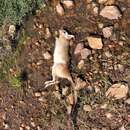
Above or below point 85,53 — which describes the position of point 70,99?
below

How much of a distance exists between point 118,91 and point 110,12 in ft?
2.38

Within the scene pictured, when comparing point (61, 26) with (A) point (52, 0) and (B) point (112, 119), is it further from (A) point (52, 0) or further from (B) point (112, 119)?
(B) point (112, 119)

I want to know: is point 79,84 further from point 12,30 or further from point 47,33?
point 12,30

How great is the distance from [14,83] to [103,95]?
785 mm

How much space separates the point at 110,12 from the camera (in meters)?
4.65

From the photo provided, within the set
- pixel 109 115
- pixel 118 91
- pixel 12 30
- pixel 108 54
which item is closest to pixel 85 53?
pixel 108 54

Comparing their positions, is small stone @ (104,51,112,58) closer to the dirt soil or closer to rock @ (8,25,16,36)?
the dirt soil

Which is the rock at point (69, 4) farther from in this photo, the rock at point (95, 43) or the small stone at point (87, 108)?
the small stone at point (87, 108)

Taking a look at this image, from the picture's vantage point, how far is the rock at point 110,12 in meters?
4.64

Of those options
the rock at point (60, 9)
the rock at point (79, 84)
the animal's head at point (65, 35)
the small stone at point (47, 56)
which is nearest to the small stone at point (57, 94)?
the rock at point (79, 84)

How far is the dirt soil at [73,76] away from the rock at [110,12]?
1.5 inches

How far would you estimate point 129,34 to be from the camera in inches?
179

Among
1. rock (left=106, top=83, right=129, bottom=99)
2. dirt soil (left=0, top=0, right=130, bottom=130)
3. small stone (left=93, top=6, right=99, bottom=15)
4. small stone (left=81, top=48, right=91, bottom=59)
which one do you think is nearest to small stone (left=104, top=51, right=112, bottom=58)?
dirt soil (left=0, top=0, right=130, bottom=130)

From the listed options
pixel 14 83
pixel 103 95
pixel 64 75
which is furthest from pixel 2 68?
pixel 103 95
